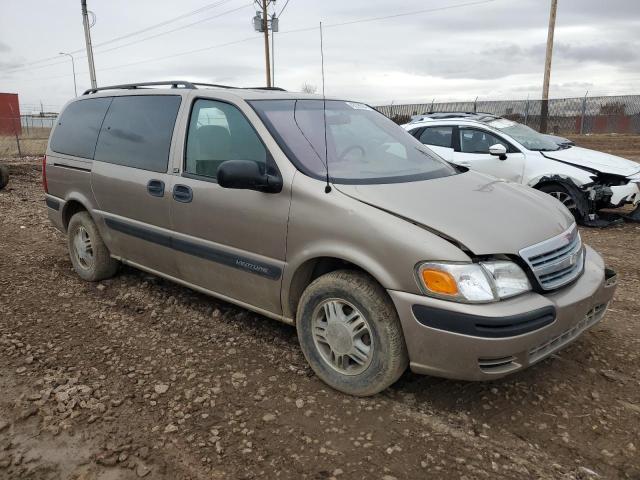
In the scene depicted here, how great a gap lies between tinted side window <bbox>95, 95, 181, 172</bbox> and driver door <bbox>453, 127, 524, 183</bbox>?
4.94 metres

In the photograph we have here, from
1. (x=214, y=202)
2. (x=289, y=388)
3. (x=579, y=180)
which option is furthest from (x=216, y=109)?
(x=579, y=180)

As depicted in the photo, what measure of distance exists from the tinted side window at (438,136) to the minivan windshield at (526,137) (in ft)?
2.18

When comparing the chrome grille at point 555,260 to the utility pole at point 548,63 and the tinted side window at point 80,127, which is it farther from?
the utility pole at point 548,63

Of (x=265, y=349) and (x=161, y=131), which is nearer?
(x=265, y=349)

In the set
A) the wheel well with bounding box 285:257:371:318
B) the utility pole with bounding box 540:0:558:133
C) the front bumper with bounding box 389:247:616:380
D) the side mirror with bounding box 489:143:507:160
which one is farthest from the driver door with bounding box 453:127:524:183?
the utility pole with bounding box 540:0:558:133

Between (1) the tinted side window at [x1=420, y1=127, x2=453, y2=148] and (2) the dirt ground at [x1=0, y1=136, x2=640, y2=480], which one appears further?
(1) the tinted side window at [x1=420, y1=127, x2=453, y2=148]

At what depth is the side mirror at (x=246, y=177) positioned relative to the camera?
3.16 meters

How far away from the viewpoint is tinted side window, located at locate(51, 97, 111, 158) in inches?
190

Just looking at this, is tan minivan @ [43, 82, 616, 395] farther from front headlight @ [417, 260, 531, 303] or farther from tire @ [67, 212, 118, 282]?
tire @ [67, 212, 118, 282]

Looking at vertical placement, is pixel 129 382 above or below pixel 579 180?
below

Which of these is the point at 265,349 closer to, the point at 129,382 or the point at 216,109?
the point at 129,382

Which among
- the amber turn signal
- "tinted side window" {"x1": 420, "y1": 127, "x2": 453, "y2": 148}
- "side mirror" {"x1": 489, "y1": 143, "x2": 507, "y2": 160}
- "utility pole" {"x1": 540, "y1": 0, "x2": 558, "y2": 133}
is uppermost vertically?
"utility pole" {"x1": 540, "y1": 0, "x2": 558, "y2": 133}

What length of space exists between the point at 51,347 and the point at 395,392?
96.1 inches

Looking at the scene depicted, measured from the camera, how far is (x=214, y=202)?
3641 millimetres
